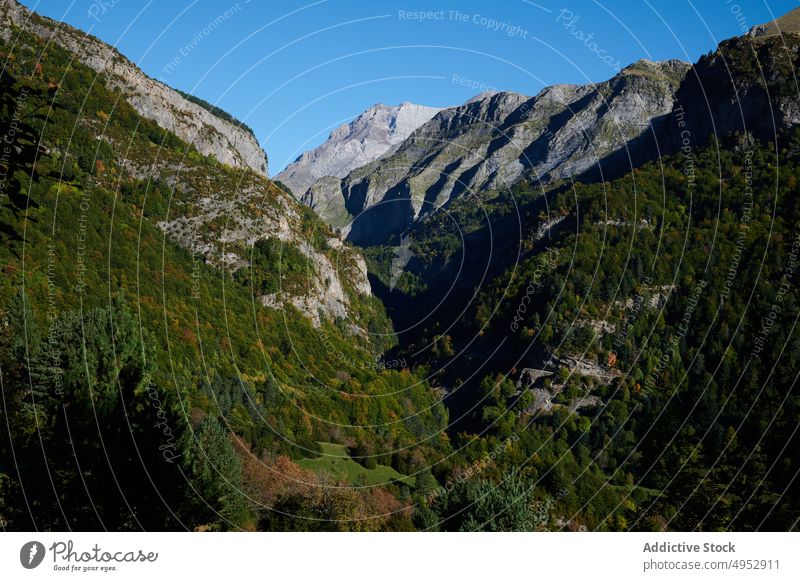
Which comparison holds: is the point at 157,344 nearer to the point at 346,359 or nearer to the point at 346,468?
the point at 346,468

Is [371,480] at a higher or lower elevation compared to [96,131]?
lower

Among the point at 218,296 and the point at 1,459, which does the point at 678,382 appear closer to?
the point at 218,296

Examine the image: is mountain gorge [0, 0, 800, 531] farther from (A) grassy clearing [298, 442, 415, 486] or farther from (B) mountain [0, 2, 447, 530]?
(A) grassy clearing [298, 442, 415, 486]
